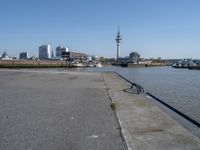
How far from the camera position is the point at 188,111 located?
50.2ft

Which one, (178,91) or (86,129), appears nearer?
(86,129)

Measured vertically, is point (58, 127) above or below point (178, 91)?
above

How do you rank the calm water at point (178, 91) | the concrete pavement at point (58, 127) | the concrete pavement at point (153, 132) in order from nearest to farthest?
1. the concrete pavement at point (58, 127)
2. the concrete pavement at point (153, 132)
3. the calm water at point (178, 91)

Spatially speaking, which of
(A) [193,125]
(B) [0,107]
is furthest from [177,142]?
(B) [0,107]

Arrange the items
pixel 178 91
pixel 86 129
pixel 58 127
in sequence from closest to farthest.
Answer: pixel 86 129, pixel 58 127, pixel 178 91

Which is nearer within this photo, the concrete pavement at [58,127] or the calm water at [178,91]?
the concrete pavement at [58,127]

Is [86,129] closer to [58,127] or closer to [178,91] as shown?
[58,127]

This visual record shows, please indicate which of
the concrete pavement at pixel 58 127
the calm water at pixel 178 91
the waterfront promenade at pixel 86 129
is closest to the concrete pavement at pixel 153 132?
the waterfront promenade at pixel 86 129

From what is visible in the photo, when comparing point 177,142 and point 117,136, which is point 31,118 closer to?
point 117,136

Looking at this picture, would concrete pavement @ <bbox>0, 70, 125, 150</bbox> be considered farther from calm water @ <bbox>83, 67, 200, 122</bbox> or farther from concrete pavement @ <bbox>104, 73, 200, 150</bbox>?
calm water @ <bbox>83, 67, 200, 122</bbox>

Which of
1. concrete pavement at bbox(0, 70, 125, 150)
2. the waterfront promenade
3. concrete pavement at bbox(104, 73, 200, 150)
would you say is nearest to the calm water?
concrete pavement at bbox(104, 73, 200, 150)

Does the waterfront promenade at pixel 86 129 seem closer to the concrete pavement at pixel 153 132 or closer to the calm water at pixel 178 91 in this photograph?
the concrete pavement at pixel 153 132

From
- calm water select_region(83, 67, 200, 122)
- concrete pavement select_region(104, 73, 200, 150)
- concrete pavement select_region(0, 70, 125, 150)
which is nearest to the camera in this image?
concrete pavement select_region(0, 70, 125, 150)

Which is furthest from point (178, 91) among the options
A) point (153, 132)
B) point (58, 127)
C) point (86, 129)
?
point (58, 127)
